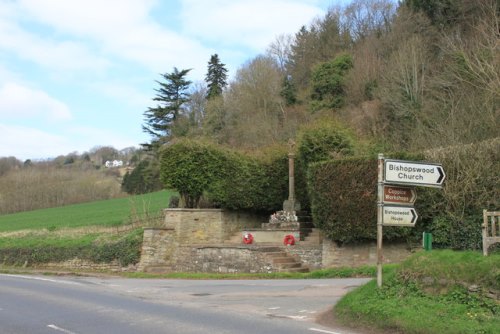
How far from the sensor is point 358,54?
56.6 meters

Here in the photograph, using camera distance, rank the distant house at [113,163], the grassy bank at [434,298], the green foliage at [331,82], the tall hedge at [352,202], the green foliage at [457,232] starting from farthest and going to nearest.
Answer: the distant house at [113,163], the green foliage at [331,82], the tall hedge at [352,202], the green foliage at [457,232], the grassy bank at [434,298]

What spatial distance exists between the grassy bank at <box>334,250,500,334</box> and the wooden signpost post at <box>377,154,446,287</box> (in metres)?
0.58

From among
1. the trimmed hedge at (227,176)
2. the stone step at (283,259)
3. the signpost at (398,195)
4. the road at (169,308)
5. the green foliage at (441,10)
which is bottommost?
the road at (169,308)

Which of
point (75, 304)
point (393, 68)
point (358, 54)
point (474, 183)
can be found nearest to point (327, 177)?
point (474, 183)

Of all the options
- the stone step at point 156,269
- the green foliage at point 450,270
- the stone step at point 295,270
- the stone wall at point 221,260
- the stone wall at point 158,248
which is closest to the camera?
the green foliage at point 450,270

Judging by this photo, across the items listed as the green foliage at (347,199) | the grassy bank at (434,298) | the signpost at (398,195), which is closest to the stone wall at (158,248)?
the green foliage at (347,199)

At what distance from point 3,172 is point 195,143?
72.6 m

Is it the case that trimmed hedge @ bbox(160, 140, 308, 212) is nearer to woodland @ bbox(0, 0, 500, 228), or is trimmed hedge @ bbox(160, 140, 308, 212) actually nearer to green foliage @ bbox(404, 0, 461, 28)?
woodland @ bbox(0, 0, 500, 228)

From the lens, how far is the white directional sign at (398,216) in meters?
10.7

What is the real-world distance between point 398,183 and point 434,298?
2245 mm

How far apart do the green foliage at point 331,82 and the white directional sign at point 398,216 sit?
42108 mm

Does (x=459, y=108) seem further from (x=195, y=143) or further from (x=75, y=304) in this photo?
(x=75, y=304)

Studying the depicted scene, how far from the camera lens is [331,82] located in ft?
175

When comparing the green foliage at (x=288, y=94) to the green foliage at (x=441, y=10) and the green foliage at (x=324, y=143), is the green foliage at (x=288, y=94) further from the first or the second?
the green foliage at (x=324, y=143)
